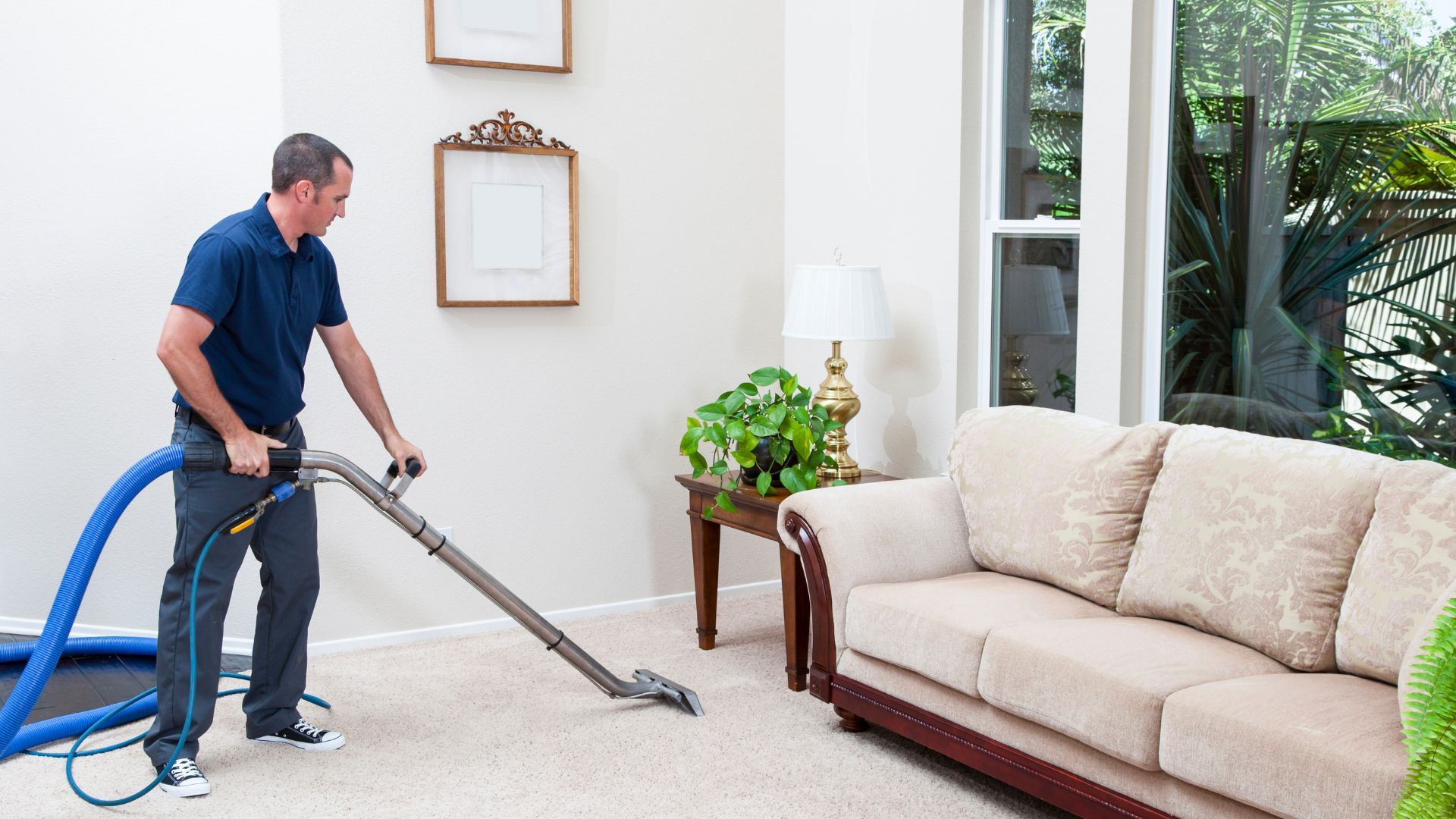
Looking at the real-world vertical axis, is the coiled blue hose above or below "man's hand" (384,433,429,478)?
below

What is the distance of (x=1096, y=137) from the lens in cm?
321

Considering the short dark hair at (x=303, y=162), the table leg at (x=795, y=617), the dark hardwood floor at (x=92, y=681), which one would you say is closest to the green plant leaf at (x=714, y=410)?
the table leg at (x=795, y=617)

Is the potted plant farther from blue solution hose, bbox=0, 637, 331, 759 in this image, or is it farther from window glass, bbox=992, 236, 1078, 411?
Result: blue solution hose, bbox=0, 637, 331, 759

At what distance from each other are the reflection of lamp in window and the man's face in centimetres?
189

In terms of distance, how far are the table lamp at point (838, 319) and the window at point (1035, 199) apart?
37 centimetres

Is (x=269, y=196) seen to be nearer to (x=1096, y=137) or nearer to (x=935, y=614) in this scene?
(x=935, y=614)

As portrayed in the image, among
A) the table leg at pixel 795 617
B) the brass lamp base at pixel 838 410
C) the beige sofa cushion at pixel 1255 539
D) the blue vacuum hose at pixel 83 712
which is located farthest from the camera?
the brass lamp base at pixel 838 410

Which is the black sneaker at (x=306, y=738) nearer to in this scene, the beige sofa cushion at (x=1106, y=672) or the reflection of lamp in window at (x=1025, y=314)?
the beige sofa cushion at (x=1106, y=672)

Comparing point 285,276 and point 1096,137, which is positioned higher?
point 1096,137

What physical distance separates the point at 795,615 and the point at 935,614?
73cm

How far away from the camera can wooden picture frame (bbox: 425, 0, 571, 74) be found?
3.73 meters

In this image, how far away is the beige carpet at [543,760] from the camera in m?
2.65

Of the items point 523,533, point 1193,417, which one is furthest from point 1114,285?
point 523,533

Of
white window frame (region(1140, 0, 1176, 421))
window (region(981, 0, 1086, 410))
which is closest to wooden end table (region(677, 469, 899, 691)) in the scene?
window (region(981, 0, 1086, 410))
